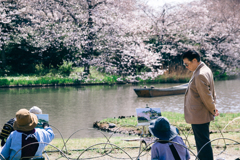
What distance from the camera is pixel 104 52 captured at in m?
22.5

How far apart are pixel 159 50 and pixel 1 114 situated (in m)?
17.0

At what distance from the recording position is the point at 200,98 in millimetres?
3699

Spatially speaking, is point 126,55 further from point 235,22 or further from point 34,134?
point 34,134

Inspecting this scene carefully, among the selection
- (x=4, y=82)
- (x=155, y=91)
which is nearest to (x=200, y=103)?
(x=155, y=91)

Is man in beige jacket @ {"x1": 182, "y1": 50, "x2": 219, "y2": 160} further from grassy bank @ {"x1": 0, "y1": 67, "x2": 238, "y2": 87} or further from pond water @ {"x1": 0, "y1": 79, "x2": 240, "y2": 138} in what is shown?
grassy bank @ {"x1": 0, "y1": 67, "x2": 238, "y2": 87}

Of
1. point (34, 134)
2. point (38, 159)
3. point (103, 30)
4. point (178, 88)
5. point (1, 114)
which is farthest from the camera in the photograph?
point (103, 30)

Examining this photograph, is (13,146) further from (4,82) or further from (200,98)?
(4,82)

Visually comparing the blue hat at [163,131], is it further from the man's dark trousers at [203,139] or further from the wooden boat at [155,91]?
the wooden boat at [155,91]

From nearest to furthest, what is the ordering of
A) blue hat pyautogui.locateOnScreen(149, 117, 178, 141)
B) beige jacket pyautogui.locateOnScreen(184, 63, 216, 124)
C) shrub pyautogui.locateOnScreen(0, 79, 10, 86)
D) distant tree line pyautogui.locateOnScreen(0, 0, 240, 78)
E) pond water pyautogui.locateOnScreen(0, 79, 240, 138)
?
1. blue hat pyautogui.locateOnScreen(149, 117, 178, 141)
2. beige jacket pyautogui.locateOnScreen(184, 63, 216, 124)
3. pond water pyautogui.locateOnScreen(0, 79, 240, 138)
4. shrub pyautogui.locateOnScreen(0, 79, 10, 86)
5. distant tree line pyautogui.locateOnScreen(0, 0, 240, 78)

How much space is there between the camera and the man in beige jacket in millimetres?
3590

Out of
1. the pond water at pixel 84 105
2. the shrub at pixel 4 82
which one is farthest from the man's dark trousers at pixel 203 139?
the shrub at pixel 4 82

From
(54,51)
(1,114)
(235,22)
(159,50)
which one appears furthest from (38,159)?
(235,22)

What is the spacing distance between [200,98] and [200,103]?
65 mm

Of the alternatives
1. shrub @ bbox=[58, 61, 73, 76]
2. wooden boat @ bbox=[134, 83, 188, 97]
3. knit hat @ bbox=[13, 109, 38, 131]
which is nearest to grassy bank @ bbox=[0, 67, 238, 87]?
shrub @ bbox=[58, 61, 73, 76]
